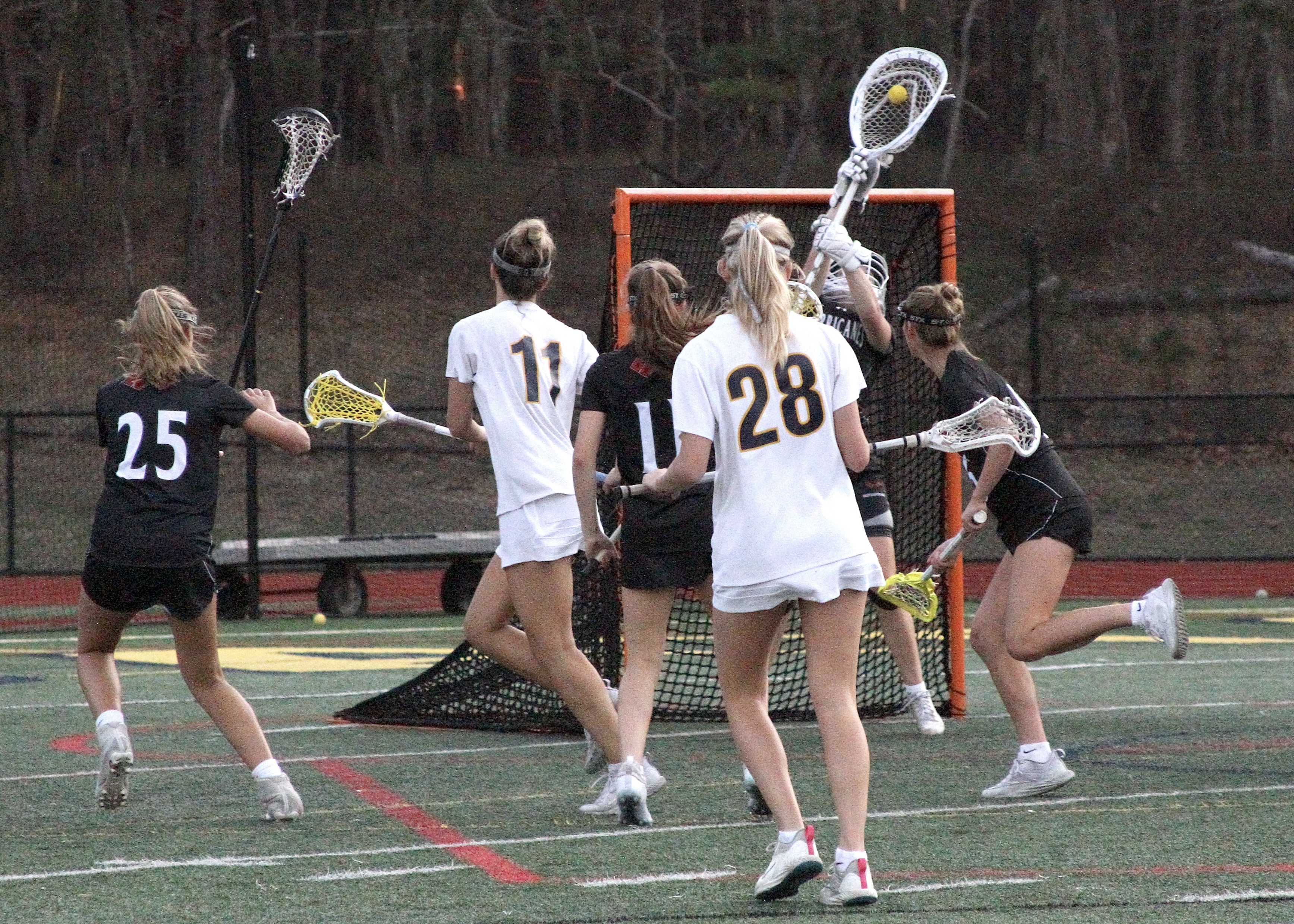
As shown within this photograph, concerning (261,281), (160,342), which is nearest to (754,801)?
(160,342)

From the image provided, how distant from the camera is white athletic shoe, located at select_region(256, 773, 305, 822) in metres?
5.89

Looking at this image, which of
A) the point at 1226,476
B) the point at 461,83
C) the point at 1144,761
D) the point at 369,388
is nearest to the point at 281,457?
the point at 369,388

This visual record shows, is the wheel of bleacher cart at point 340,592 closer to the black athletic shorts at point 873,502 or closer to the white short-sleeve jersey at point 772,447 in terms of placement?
the black athletic shorts at point 873,502

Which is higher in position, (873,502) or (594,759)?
(873,502)

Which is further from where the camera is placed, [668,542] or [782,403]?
[668,542]

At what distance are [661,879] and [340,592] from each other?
9161mm

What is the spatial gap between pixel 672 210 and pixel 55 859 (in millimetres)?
4228

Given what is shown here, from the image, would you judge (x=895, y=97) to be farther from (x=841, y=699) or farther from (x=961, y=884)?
(x=961, y=884)

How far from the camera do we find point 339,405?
6691 millimetres

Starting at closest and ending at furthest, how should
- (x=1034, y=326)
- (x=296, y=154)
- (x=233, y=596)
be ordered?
(x=296, y=154)
(x=233, y=596)
(x=1034, y=326)

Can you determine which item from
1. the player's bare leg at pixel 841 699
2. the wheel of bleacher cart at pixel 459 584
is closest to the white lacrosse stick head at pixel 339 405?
the player's bare leg at pixel 841 699

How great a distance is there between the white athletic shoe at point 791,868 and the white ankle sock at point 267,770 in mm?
1941

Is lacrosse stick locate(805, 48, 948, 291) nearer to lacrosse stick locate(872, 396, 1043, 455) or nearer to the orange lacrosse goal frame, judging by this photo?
the orange lacrosse goal frame

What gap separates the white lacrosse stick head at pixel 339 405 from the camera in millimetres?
6613
